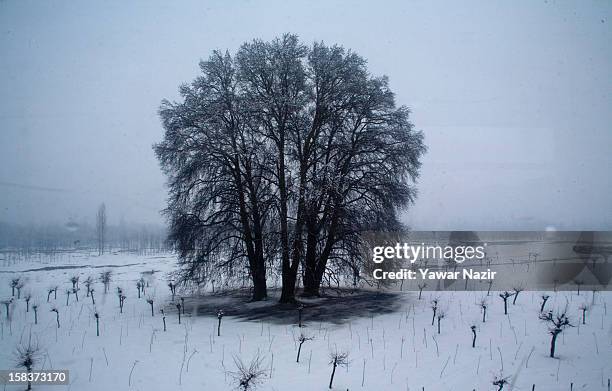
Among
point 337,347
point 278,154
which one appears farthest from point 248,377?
point 278,154

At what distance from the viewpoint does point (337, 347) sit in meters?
9.87

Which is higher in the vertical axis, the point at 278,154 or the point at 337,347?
the point at 278,154

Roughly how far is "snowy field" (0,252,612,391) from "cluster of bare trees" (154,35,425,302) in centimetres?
272

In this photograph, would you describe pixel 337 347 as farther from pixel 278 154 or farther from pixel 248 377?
pixel 278 154

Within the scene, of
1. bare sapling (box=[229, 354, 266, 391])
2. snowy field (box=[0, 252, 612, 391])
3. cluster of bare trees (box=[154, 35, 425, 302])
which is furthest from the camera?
cluster of bare trees (box=[154, 35, 425, 302])

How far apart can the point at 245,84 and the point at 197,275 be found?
8.65 meters

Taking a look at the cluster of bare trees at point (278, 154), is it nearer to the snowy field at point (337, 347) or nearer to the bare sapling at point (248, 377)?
the snowy field at point (337, 347)

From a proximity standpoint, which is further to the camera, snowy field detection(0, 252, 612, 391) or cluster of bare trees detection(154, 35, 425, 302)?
cluster of bare trees detection(154, 35, 425, 302)

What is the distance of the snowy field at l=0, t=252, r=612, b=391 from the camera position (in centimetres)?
775

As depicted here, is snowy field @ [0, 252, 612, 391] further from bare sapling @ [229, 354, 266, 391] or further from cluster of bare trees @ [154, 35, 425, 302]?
cluster of bare trees @ [154, 35, 425, 302]

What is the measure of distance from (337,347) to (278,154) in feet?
29.0

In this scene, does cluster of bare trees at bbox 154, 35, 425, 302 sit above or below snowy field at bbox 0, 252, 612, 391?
above

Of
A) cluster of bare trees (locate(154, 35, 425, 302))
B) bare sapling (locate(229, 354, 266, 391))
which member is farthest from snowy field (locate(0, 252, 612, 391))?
cluster of bare trees (locate(154, 35, 425, 302))

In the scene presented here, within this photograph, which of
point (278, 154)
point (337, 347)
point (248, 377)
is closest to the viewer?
point (248, 377)
